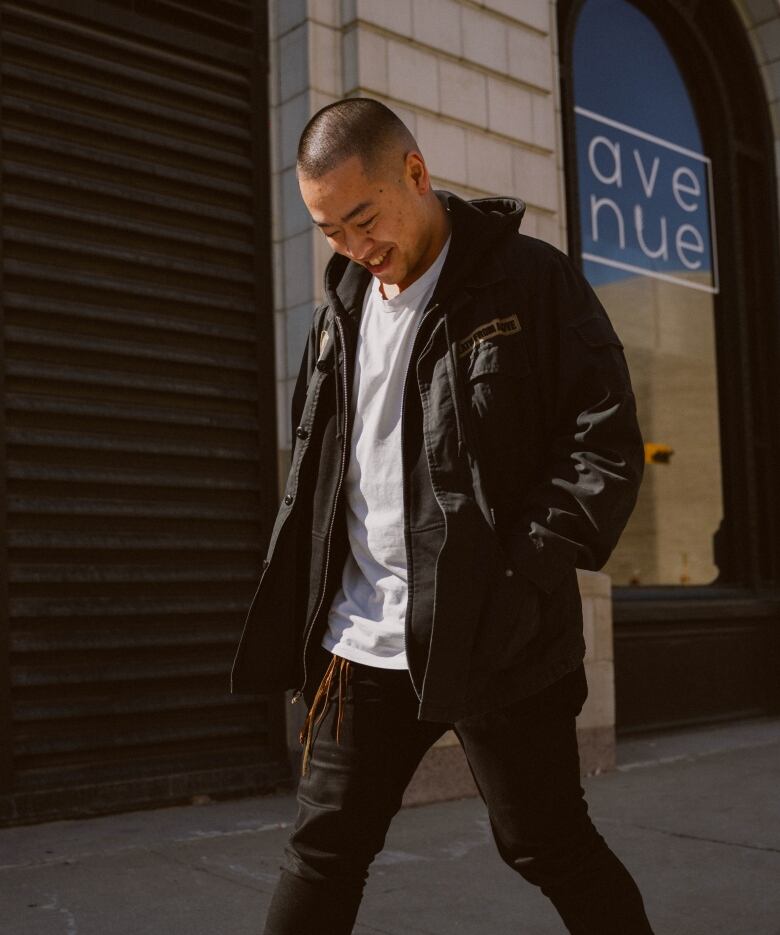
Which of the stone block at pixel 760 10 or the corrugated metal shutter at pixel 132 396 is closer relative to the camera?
the corrugated metal shutter at pixel 132 396

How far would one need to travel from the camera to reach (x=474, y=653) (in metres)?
2.10

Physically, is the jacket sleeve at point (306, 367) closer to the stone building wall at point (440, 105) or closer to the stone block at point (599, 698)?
the stone building wall at point (440, 105)

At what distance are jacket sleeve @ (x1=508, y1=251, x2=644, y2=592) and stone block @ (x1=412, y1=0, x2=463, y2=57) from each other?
3966 millimetres

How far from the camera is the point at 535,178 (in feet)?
20.5

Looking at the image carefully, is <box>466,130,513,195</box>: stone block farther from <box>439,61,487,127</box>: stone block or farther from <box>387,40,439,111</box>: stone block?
<box>387,40,439,111</box>: stone block

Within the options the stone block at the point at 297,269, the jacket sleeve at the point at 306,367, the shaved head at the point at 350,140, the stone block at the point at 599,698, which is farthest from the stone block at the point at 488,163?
the shaved head at the point at 350,140

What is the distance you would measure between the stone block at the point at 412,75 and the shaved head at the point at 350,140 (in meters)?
3.60

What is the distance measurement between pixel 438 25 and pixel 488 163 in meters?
0.75

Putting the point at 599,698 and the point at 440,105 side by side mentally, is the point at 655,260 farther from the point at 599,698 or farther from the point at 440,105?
the point at 599,698

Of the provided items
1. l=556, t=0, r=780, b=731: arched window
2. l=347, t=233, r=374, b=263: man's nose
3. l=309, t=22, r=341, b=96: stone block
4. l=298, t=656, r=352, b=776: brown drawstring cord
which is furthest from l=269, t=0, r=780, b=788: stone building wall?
l=347, t=233, r=374, b=263: man's nose

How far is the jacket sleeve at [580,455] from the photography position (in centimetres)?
209

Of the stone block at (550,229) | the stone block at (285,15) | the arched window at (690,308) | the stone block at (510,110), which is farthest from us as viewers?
the arched window at (690,308)

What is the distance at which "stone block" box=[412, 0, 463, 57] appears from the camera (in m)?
5.77

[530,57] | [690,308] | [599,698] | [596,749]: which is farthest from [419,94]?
[596,749]
